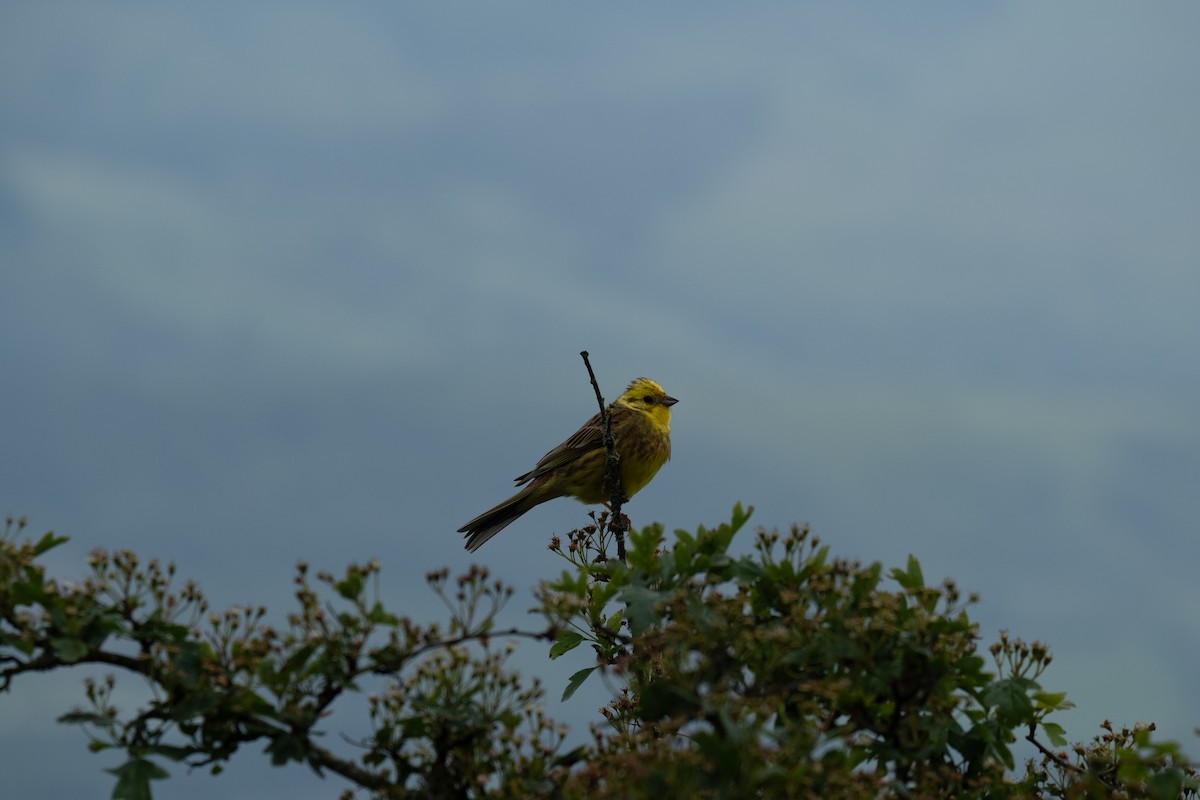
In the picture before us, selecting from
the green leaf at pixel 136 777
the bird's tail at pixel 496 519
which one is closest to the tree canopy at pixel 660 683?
the green leaf at pixel 136 777

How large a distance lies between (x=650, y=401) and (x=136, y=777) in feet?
29.9

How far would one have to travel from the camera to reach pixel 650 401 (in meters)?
13.1

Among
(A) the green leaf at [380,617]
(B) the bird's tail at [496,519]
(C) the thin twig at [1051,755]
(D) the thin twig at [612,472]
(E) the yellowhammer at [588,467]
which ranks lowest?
(C) the thin twig at [1051,755]

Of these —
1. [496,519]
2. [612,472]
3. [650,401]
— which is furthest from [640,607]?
[650,401]

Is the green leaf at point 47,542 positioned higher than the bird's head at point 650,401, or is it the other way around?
the bird's head at point 650,401

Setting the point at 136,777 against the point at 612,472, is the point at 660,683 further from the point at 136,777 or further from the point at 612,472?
the point at 612,472

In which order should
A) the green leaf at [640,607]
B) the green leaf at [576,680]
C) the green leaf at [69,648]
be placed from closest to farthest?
the green leaf at [69,648], the green leaf at [640,607], the green leaf at [576,680]

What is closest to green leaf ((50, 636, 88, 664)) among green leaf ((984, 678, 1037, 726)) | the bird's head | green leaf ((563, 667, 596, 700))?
green leaf ((563, 667, 596, 700))

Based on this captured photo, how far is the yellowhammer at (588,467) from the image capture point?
1180 cm

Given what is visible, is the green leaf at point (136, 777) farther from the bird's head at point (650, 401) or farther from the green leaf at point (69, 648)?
the bird's head at point (650, 401)

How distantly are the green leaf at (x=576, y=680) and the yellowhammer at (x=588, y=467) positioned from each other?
5.35 metres

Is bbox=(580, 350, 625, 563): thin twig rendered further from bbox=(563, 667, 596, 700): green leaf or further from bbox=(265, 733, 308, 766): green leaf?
bbox=(265, 733, 308, 766): green leaf

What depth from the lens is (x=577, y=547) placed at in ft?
25.7

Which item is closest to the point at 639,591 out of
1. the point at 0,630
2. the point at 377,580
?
the point at 377,580
